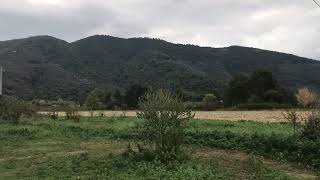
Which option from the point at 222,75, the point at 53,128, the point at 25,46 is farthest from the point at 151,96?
the point at 25,46

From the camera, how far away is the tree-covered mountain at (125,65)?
11819cm

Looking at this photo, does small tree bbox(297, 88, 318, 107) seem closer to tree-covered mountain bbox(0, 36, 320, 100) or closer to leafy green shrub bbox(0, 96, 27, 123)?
tree-covered mountain bbox(0, 36, 320, 100)

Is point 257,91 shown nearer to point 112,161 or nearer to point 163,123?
point 163,123

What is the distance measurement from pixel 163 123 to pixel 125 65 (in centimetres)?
11941

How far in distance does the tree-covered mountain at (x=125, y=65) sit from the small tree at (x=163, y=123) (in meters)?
88.6

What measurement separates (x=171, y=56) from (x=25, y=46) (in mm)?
38671

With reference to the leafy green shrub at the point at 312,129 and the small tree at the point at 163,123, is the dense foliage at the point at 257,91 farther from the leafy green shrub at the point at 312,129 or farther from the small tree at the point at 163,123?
the small tree at the point at 163,123

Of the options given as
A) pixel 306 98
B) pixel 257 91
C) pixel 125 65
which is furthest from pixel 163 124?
pixel 125 65

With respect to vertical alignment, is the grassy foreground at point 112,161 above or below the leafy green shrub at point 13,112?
below

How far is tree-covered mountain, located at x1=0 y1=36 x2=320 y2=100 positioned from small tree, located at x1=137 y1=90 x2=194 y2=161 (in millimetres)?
88557

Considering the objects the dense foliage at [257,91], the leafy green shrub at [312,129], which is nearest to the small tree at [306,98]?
the dense foliage at [257,91]

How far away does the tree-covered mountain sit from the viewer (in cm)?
11819

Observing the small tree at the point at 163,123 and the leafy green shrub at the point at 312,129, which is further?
the leafy green shrub at the point at 312,129

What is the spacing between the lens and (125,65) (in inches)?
5374
